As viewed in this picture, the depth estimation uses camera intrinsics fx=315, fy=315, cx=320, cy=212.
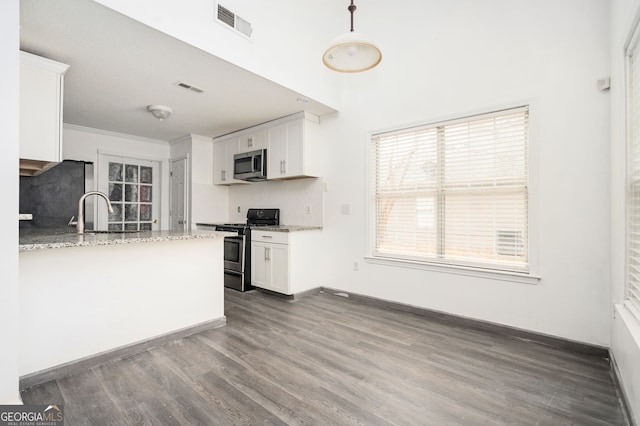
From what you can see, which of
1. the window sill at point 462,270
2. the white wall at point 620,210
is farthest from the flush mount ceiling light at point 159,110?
the white wall at point 620,210

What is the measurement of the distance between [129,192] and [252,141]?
93.8 inches

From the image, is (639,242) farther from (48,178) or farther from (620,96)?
(48,178)

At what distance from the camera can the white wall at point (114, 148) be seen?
470 centimetres

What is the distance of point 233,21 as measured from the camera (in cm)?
276

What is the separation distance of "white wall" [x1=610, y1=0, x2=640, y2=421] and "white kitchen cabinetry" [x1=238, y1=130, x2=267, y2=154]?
148 inches

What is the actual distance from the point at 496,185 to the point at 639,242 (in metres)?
1.24

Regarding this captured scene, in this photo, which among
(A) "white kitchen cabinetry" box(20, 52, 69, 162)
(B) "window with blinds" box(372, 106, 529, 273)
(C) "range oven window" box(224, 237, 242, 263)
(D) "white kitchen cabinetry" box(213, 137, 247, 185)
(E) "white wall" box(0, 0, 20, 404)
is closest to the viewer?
(E) "white wall" box(0, 0, 20, 404)

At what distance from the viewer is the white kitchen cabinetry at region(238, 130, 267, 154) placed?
4.67 m

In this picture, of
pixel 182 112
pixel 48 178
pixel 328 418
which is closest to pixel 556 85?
pixel 328 418

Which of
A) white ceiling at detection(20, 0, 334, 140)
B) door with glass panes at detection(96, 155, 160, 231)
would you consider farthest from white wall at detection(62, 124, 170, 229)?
white ceiling at detection(20, 0, 334, 140)

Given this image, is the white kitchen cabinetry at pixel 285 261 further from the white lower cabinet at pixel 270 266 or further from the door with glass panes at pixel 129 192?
the door with glass panes at pixel 129 192

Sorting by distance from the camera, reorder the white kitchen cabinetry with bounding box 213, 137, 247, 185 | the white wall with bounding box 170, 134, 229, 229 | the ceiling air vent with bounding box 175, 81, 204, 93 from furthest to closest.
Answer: the white wall with bounding box 170, 134, 229, 229, the white kitchen cabinetry with bounding box 213, 137, 247, 185, the ceiling air vent with bounding box 175, 81, 204, 93

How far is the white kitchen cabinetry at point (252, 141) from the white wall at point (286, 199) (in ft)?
1.93

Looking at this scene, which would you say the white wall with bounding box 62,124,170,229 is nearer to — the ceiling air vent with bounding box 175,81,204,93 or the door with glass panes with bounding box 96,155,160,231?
the door with glass panes with bounding box 96,155,160,231
